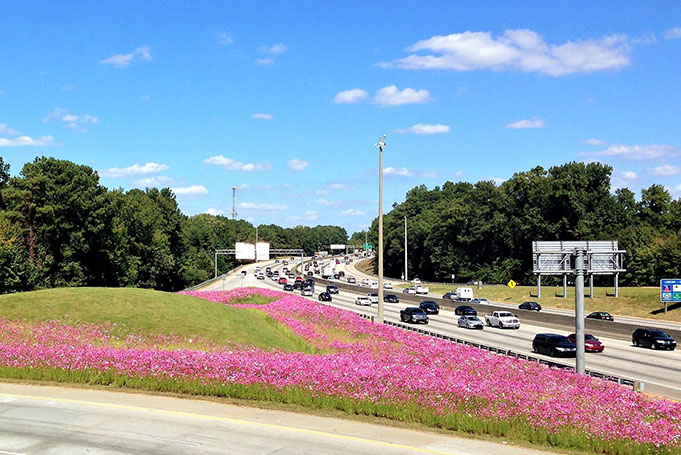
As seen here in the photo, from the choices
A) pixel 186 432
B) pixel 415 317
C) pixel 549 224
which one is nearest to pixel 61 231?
pixel 415 317

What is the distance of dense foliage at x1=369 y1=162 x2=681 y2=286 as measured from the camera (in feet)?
351

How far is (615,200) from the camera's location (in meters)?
126

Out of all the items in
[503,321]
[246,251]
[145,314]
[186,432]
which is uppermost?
[246,251]

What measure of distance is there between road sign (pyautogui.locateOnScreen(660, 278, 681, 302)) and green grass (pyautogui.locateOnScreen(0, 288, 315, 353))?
130 ft

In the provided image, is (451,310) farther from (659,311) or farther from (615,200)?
(615,200)

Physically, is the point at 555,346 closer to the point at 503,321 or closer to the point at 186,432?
the point at 503,321

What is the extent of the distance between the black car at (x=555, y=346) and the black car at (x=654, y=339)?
714 centimetres

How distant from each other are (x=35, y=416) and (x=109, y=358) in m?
5.13

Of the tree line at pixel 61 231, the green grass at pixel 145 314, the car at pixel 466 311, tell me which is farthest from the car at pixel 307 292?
the green grass at pixel 145 314

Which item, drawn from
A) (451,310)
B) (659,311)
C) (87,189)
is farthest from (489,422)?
(87,189)

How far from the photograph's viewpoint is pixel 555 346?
135ft

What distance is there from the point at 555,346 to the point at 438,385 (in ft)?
82.0

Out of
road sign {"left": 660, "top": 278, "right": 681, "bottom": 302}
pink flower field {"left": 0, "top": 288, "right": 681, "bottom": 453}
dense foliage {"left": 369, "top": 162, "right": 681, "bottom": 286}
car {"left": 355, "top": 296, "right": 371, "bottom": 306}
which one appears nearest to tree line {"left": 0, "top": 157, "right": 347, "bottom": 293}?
car {"left": 355, "top": 296, "right": 371, "bottom": 306}

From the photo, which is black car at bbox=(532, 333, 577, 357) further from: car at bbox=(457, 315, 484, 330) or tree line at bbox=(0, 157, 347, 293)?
tree line at bbox=(0, 157, 347, 293)
